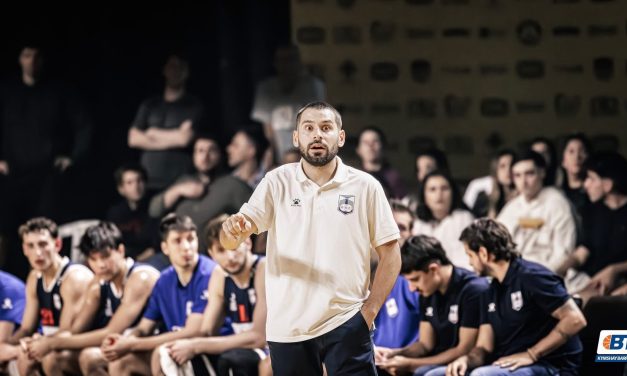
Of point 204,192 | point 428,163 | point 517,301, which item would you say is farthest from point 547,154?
point 204,192

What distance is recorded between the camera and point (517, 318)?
4.34 metres

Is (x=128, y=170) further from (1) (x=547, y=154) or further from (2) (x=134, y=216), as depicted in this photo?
(1) (x=547, y=154)

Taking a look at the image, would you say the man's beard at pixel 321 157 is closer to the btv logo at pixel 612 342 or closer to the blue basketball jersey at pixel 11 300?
the btv logo at pixel 612 342

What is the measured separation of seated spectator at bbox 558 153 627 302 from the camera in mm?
5934

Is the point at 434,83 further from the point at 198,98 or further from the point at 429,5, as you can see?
the point at 198,98

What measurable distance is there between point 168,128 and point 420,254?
304 cm

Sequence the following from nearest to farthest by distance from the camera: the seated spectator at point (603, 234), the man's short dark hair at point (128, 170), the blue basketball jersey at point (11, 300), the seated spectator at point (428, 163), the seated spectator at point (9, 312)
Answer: the seated spectator at point (9, 312), the blue basketball jersey at point (11, 300), the seated spectator at point (603, 234), the seated spectator at point (428, 163), the man's short dark hair at point (128, 170)

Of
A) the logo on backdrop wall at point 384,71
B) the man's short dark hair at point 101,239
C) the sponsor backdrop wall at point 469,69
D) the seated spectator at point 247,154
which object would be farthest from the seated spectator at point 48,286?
the logo on backdrop wall at point 384,71

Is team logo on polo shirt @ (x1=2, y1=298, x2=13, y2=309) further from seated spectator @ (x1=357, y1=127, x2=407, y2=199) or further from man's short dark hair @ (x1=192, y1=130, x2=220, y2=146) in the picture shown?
seated spectator @ (x1=357, y1=127, x2=407, y2=199)

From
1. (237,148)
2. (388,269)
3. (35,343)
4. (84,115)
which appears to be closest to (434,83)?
(237,148)

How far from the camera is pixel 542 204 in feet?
20.0

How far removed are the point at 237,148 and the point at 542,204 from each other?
6.99 feet

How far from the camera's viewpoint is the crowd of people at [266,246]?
421 centimetres

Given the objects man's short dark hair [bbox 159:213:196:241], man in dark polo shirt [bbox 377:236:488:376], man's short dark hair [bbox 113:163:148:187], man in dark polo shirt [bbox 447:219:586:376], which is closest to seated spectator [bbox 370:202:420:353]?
man in dark polo shirt [bbox 377:236:488:376]
